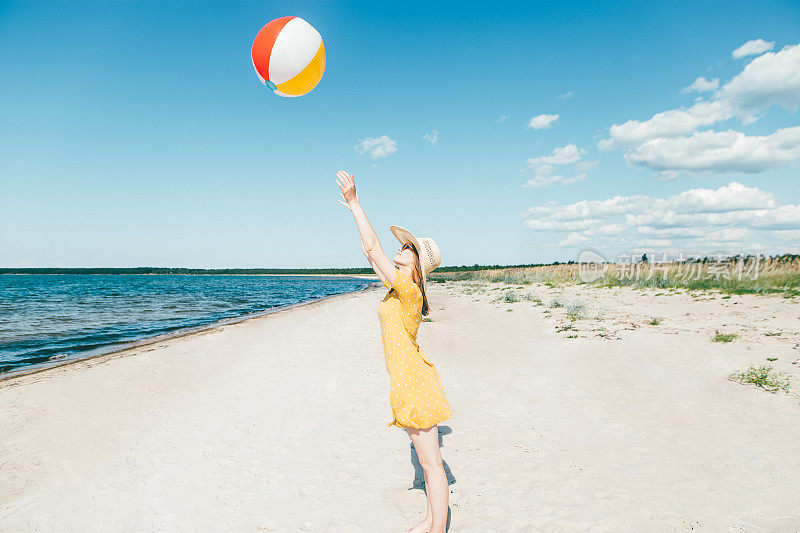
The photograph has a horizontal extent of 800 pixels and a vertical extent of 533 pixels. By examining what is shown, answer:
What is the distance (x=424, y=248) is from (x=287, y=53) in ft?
8.95

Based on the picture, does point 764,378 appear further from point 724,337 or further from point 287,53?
point 287,53

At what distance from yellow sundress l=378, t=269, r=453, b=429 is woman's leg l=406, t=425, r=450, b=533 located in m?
0.10

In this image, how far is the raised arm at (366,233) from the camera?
2.80m

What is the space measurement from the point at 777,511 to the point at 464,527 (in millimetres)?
2787

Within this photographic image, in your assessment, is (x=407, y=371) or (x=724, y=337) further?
(x=724, y=337)

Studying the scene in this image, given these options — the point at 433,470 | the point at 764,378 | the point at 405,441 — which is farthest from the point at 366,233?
the point at 764,378

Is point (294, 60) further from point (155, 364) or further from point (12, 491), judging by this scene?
point (155, 364)

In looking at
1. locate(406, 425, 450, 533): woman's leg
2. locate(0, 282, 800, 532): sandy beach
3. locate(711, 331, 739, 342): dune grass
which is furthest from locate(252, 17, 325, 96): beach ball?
locate(711, 331, 739, 342): dune grass

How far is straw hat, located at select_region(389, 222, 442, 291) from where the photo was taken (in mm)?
3002

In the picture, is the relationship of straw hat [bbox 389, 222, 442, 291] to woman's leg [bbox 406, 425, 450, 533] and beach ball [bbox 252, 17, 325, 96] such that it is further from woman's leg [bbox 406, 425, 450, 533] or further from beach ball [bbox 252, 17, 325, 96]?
beach ball [bbox 252, 17, 325, 96]

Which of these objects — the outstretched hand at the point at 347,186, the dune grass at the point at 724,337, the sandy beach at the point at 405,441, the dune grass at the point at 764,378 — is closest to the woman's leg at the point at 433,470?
the sandy beach at the point at 405,441

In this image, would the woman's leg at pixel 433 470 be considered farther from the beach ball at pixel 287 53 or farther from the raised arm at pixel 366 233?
the beach ball at pixel 287 53

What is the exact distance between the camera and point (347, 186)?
288 centimetres

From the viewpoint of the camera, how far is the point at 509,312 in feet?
53.8
